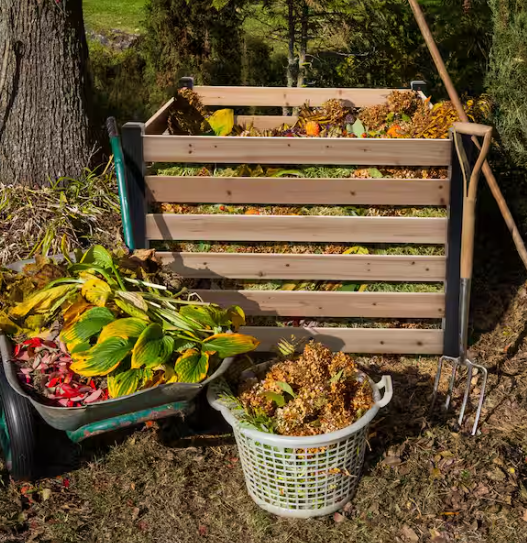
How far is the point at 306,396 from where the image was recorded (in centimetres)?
283

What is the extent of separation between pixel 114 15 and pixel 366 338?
24.1ft

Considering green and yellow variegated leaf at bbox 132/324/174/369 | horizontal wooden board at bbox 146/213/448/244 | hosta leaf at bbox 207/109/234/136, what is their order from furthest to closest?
1. hosta leaf at bbox 207/109/234/136
2. horizontal wooden board at bbox 146/213/448/244
3. green and yellow variegated leaf at bbox 132/324/174/369

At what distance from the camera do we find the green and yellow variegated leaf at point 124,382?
272cm

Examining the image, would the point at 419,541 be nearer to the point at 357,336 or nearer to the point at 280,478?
the point at 280,478

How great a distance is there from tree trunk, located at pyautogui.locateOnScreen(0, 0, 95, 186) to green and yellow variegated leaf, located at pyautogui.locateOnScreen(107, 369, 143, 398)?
216 centimetres

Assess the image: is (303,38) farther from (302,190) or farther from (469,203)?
(469,203)

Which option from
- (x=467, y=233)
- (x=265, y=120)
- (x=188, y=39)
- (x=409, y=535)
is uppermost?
(x=188, y=39)

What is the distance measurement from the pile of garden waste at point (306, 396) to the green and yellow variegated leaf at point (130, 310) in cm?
45

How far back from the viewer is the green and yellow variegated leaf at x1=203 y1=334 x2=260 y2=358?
2.87 meters

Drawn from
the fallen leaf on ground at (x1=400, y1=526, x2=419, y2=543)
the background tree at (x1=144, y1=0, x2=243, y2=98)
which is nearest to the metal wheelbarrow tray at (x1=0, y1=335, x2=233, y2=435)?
the fallen leaf on ground at (x1=400, y1=526, x2=419, y2=543)

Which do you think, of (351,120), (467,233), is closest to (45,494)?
(467,233)

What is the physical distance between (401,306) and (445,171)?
71 cm

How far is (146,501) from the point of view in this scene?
9.93 ft

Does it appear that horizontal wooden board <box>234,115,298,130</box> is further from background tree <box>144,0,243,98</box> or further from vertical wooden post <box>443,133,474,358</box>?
background tree <box>144,0,243,98</box>
